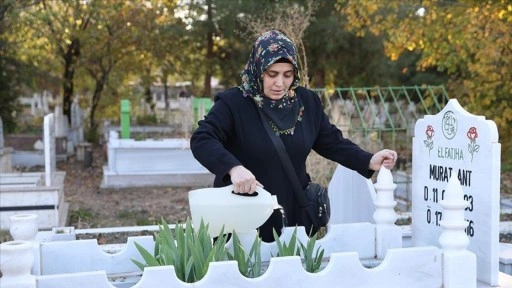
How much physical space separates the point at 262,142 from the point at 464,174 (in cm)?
86

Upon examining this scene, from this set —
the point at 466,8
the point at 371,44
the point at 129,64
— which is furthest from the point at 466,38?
the point at 129,64

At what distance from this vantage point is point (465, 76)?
Answer: 14086 millimetres

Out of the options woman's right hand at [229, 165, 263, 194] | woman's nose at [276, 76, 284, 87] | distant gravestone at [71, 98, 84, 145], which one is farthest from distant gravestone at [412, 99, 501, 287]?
distant gravestone at [71, 98, 84, 145]

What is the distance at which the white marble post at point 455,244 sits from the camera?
2381mm

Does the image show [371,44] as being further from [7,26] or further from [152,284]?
[152,284]

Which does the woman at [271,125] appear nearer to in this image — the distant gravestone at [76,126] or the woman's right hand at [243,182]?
the woman's right hand at [243,182]

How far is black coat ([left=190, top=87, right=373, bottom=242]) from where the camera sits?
2.78 metres

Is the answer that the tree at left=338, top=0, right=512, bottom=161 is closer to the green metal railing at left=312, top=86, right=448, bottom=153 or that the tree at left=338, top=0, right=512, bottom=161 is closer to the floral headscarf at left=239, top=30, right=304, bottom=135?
the green metal railing at left=312, top=86, right=448, bottom=153

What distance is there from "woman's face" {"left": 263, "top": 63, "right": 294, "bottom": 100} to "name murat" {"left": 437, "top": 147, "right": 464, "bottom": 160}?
0.72 m

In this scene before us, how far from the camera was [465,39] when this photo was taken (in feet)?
30.2

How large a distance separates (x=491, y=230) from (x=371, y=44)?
52.3ft

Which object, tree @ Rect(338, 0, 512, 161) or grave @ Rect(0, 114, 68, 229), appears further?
tree @ Rect(338, 0, 512, 161)

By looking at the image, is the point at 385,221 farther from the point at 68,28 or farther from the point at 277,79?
the point at 68,28

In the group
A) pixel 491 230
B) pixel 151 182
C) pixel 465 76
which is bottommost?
pixel 151 182
